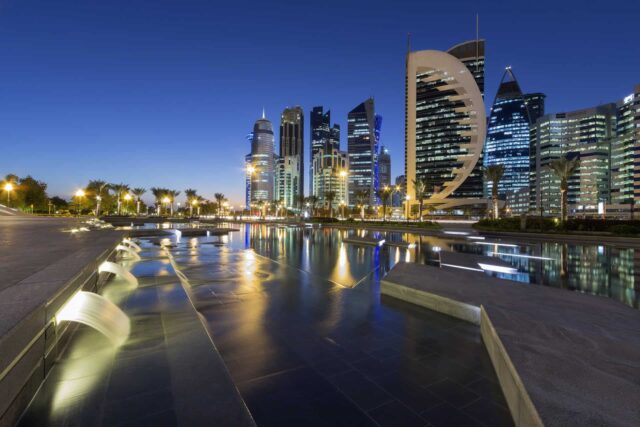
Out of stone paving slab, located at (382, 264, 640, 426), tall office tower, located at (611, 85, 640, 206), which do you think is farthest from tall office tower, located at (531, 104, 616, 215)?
stone paving slab, located at (382, 264, 640, 426)

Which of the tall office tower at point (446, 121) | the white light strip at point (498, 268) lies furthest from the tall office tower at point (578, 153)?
the white light strip at point (498, 268)

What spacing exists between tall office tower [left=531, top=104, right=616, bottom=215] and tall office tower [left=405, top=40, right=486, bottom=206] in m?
54.4

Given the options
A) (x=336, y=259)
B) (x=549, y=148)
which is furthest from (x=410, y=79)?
(x=336, y=259)

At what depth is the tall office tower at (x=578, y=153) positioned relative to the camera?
485 feet

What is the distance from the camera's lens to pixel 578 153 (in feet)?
504

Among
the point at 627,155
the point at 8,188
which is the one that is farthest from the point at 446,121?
the point at 8,188

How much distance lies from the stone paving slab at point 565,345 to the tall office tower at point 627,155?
154625 millimetres

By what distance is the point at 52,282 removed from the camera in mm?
4461

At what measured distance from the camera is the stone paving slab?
257 cm

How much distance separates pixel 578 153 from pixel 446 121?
7572cm

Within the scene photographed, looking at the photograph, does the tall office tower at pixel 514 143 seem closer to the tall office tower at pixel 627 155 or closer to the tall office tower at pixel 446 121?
the tall office tower at pixel 627 155

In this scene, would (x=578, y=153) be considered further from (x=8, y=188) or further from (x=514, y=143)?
(x=8, y=188)

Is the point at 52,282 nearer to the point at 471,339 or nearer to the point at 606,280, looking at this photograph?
the point at 471,339

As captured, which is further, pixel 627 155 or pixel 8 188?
pixel 627 155
